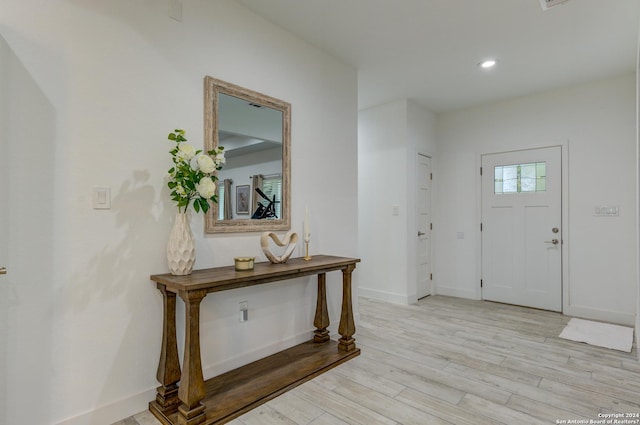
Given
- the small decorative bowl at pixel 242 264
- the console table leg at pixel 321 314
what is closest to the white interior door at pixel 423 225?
the console table leg at pixel 321 314

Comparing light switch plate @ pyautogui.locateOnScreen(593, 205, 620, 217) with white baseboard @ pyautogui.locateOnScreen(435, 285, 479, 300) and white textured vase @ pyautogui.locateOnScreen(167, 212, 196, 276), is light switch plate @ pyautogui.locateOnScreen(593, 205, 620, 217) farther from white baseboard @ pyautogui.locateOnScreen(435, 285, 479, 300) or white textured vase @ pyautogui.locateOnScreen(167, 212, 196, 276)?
white textured vase @ pyautogui.locateOnScreen(167, 212, 196, 276)

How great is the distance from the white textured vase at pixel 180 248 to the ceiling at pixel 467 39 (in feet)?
5.58

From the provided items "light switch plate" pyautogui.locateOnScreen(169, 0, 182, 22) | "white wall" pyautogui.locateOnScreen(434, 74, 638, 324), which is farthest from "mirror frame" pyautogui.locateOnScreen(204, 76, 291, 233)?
"white wall" pyautogui.locateOnScreen(434, 74, 638, 324)

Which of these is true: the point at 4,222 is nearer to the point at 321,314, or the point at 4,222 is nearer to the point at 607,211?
the point at 321,314

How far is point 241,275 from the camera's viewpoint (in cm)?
205

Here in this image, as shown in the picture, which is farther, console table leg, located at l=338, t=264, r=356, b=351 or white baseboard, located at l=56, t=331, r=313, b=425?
console table leg, located at l=338, t=264, r=356, b=351

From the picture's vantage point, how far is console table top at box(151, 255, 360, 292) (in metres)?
1.83

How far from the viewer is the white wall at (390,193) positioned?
4355 millimetres

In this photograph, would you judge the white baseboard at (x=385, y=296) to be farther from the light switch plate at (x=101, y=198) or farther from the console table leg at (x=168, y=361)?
the light switch plate at (x=101, y=198)

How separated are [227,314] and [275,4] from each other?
7.45 feet

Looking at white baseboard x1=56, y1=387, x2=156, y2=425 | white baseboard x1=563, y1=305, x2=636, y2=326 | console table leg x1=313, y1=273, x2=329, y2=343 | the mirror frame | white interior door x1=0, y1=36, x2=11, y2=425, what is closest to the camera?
white interior door x1=0, y1=36, x2=11, y2=425

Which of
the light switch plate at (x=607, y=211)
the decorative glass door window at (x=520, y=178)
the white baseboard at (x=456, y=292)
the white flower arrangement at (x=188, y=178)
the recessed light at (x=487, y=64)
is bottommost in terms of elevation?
the white baseboard at (x=456, y=292)

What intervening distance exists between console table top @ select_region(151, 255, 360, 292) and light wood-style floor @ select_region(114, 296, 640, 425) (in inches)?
29.5

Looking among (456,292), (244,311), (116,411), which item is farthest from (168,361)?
(456,292)
